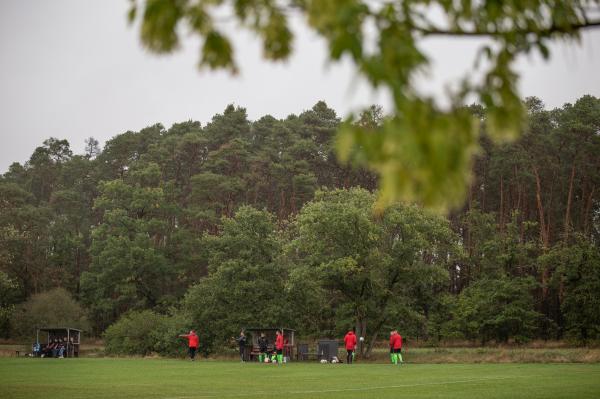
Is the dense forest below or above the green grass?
above

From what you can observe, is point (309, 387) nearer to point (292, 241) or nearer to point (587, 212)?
point (292, 241)

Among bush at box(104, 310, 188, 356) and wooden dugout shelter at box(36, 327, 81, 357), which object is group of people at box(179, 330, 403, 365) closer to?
bush at box(104, 310, 188, 356)

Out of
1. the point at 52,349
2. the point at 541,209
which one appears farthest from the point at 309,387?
the point at 541,209

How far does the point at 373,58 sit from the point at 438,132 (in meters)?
0.51

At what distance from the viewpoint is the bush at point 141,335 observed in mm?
53688

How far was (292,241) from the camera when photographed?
5175 cm

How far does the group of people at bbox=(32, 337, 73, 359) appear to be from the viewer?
51.3 m

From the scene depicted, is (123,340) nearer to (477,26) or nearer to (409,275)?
(409,275)

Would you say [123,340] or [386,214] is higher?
[386,214]

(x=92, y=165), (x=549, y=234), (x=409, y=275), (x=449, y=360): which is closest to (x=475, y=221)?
(x=549, y=234)

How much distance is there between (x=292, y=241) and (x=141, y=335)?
14.6 meters

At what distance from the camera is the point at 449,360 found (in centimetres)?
4138

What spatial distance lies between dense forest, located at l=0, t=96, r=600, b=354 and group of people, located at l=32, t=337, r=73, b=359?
4658 mm

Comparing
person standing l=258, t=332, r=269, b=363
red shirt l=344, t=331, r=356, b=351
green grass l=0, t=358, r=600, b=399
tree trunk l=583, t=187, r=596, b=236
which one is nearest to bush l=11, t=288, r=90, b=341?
person standing l=258, t=332, r=269, b=363
